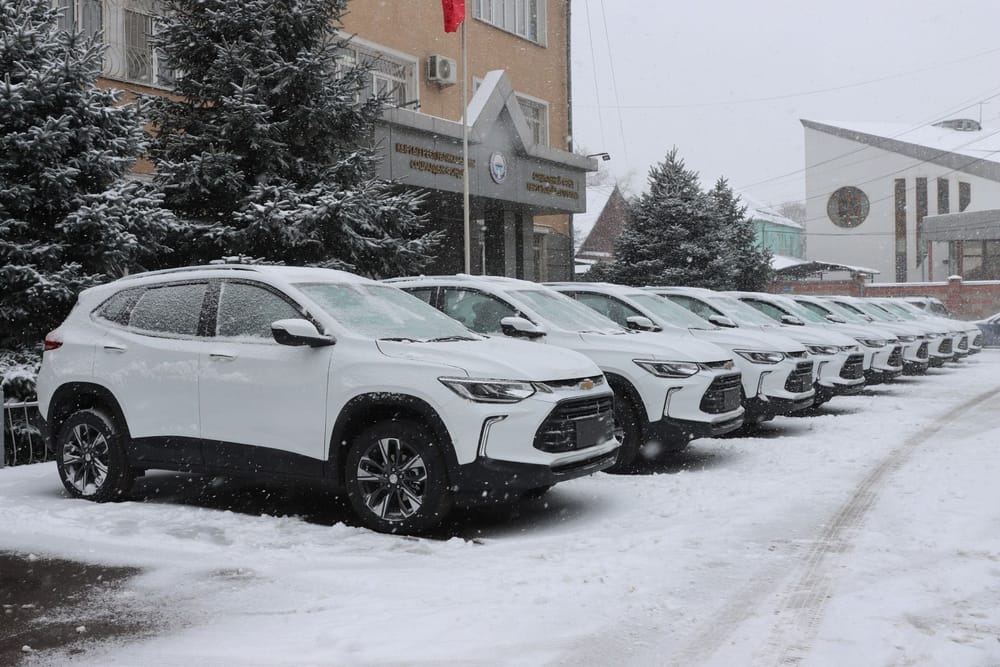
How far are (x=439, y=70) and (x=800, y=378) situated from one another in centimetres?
1469

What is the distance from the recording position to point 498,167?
71.8ft

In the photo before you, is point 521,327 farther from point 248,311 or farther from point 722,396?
point 248,311

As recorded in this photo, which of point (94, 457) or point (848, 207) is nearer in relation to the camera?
point (94, 457)

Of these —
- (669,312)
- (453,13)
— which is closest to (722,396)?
(669,312)

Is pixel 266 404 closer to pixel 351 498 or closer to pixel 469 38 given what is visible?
pixel 351 498

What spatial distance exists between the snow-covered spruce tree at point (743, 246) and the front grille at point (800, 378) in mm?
16987

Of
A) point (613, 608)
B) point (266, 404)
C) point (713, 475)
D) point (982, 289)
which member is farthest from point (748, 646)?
point (982, 289)

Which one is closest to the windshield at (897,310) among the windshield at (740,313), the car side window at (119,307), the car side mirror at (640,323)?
the windshield at (740,313)

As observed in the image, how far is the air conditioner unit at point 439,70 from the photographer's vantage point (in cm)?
2319

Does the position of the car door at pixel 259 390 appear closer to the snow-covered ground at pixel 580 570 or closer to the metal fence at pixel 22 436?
the snow-covered ground at pixel 580 570

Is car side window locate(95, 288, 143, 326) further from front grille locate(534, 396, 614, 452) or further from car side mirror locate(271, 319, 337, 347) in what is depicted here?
front grille locate(534, 396, 614, 452)

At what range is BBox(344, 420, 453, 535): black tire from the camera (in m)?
6.12

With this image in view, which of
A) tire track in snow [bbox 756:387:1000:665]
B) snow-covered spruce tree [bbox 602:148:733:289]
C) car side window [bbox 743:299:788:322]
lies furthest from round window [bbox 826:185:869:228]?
tire track in snow [bbox 756:387:1000:665]

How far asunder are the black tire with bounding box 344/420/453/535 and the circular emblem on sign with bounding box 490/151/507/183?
15.9m
